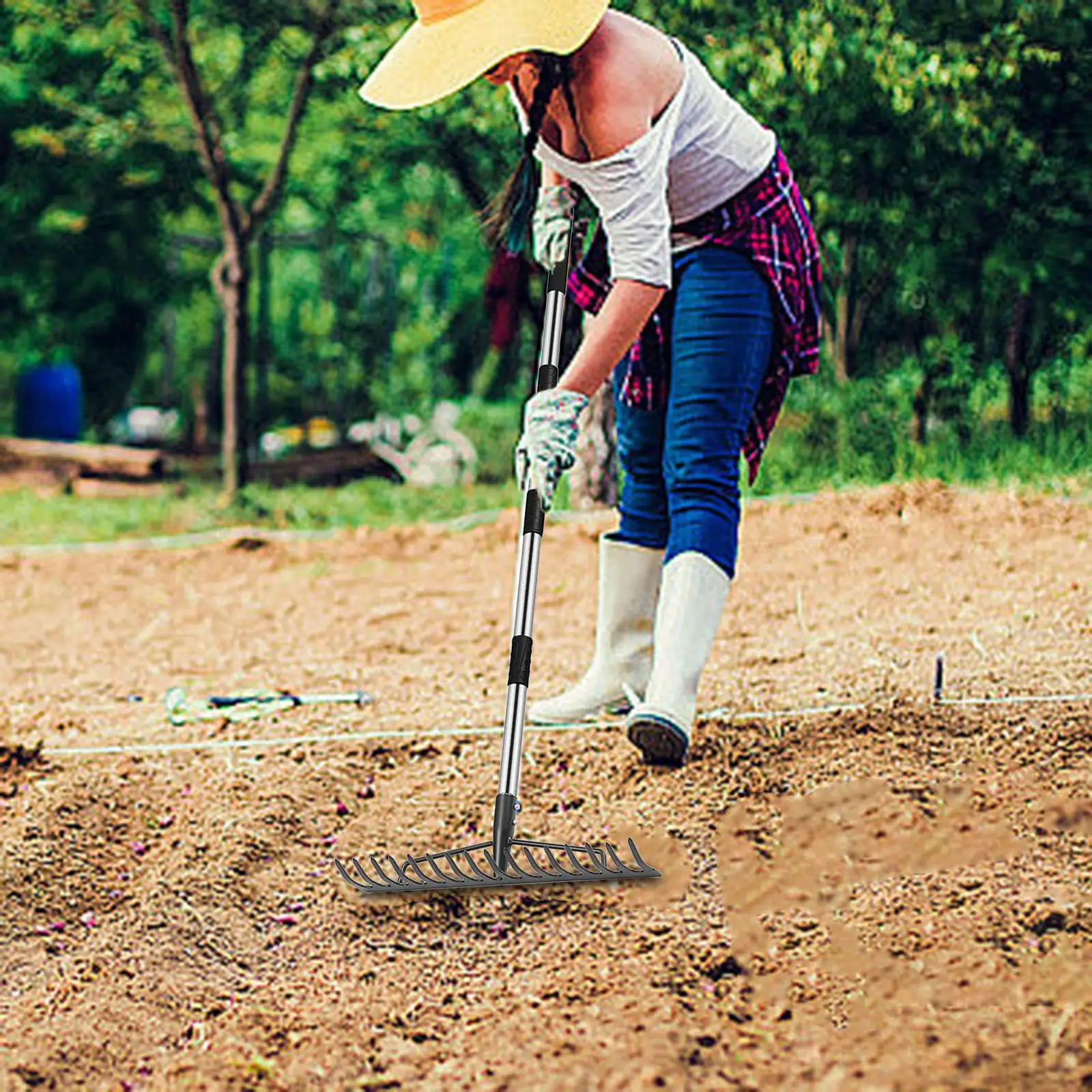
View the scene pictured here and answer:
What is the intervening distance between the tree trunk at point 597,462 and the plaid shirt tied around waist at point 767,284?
261cm

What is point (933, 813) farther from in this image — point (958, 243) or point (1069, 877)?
point (958, 243)

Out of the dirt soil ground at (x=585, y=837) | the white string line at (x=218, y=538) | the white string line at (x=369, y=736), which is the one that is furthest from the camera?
the white string line at (x=218, y=538)

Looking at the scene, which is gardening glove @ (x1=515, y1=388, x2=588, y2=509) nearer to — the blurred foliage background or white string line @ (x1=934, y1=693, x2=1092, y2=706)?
white string line @ (x1=934, y1=693, x2=1092, y2=706)

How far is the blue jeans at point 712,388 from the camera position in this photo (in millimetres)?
2895

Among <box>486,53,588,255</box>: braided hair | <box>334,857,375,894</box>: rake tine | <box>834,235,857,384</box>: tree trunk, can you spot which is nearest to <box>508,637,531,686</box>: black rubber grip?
<box>334,857,375,894</box>: rake tine

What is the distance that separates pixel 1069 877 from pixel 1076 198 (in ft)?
12.3

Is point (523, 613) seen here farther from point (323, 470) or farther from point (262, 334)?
point (262, 334)

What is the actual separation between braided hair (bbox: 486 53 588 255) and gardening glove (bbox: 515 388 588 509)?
386mm

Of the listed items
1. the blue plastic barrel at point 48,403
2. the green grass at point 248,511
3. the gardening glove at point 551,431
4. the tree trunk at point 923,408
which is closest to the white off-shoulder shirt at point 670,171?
the gardening glove at point 551,431

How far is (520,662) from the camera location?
2725 millimetres

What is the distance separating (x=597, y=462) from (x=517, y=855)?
3.38m

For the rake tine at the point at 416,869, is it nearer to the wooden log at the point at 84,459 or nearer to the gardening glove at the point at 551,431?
the gardening glove at the point at 551,431

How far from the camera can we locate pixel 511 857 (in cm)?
256

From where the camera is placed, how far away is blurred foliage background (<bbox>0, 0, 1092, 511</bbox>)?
5.42m
